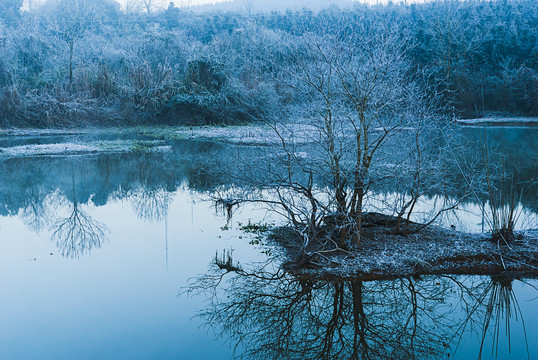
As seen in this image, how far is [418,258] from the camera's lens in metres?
5.94

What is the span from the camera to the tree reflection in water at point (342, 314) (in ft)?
15.0

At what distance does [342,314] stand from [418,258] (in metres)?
1.31

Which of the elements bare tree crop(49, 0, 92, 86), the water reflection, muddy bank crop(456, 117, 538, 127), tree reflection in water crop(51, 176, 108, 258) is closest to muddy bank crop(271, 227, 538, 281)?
the water reflection

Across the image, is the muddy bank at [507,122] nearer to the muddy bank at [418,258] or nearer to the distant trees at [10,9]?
the muddy bank at [418,258]

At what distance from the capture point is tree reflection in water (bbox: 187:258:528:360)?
4582 mm

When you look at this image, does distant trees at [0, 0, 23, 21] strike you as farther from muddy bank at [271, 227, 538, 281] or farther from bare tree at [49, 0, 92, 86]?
muddy bank at [271, 227, 538, 281]

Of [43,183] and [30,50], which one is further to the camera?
[30,50]

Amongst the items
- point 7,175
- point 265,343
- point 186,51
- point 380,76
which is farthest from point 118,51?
point 265,343

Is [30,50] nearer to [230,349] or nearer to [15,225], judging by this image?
[15,225]

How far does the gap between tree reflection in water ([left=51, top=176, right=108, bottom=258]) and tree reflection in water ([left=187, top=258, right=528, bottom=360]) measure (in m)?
2.15

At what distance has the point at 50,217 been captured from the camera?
8.83 m

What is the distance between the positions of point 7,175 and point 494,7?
110 feet

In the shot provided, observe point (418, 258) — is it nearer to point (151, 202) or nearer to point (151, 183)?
point (151, 202)

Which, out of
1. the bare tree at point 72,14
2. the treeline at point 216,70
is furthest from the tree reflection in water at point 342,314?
the bare tree at point 72,14
